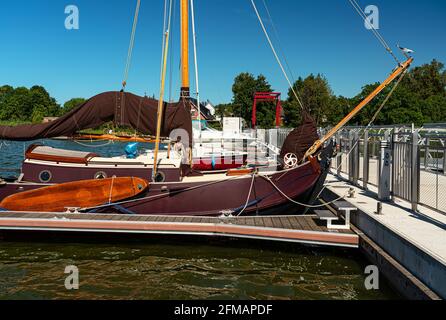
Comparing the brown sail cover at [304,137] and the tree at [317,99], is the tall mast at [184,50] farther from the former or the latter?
the tree at [317,99]

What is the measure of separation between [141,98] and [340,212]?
5.96 metres

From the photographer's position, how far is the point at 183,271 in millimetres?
8375

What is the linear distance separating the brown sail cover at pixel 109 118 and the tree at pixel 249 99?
60175 mm

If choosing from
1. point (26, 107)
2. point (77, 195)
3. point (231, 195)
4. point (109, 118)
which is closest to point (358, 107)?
point (231, 195)

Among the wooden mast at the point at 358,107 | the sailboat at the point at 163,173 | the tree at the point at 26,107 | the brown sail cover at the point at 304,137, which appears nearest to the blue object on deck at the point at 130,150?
the sailboat at the point at 163,173

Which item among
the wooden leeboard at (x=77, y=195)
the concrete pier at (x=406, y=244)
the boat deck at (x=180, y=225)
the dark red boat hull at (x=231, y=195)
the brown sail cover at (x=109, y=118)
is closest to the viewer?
the concrete pier at (x=406, y=244)

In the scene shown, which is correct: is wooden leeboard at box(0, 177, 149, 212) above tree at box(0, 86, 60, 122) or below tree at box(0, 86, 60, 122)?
below

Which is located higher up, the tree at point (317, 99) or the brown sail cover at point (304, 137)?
the tree at point (317, 99)

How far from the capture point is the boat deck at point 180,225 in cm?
901

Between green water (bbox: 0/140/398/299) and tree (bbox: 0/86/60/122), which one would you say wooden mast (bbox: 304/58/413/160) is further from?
tree (bbox: 0/86/60/122)

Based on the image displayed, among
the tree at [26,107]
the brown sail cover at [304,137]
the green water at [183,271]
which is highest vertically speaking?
the tree at [26,107]

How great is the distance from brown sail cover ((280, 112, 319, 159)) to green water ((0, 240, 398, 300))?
2.46m

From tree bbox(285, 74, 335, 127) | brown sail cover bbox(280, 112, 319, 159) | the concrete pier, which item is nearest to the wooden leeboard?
brown sail cover bbox(280, 112, 319, 159)

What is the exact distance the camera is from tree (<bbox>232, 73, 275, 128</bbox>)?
72062 millimetres
